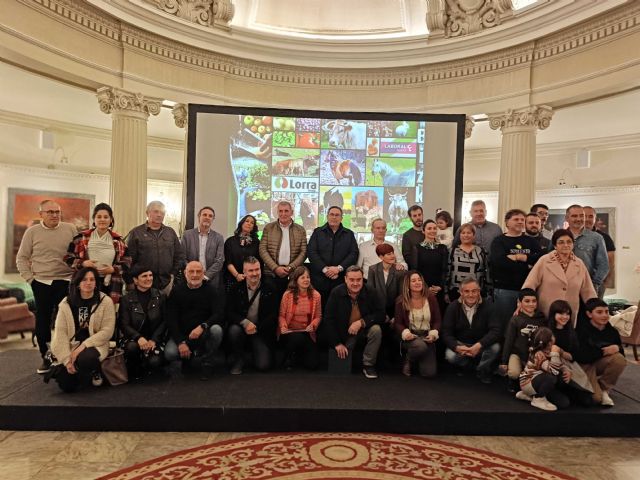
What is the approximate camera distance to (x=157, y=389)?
13.0 ft

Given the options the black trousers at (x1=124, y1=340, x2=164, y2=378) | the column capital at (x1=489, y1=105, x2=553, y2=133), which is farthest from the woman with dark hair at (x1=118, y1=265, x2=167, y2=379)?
the column capital at (x1=489, y1=105, x2=553, y2=133)

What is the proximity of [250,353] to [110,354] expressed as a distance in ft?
4.54

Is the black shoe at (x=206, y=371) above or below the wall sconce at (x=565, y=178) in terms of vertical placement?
below

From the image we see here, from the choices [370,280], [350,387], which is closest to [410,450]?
[350,387]

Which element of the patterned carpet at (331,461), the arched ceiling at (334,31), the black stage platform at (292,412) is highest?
the arched ceiling at (334,31)

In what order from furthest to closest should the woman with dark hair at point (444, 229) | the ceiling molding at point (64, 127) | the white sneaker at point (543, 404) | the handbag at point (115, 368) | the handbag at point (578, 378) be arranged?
the ceiling molding at point (64, 127)
the woman with dark hair at point (444, 229)
the handbag at point (115, 368)
the handbag at point (578, 378)
the white sneaker at point (543, 404)

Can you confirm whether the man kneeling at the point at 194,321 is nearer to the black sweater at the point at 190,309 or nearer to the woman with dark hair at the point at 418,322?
the black sweater at the point at 190,309

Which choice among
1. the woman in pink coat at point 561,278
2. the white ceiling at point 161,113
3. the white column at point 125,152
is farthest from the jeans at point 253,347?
the white ceiling at point 161,113

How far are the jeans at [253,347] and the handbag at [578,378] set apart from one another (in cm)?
264

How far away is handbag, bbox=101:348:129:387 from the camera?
13.1 ft

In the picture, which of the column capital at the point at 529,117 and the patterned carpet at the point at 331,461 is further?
the column capital at the point at 529,117

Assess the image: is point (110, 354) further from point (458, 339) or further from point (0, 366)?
point (458, 339)

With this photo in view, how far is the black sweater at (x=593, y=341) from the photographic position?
12.9 ft

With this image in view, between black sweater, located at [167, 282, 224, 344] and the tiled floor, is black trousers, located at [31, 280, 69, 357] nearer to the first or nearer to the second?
black sweater, located at [167, 282, 224, 344]
